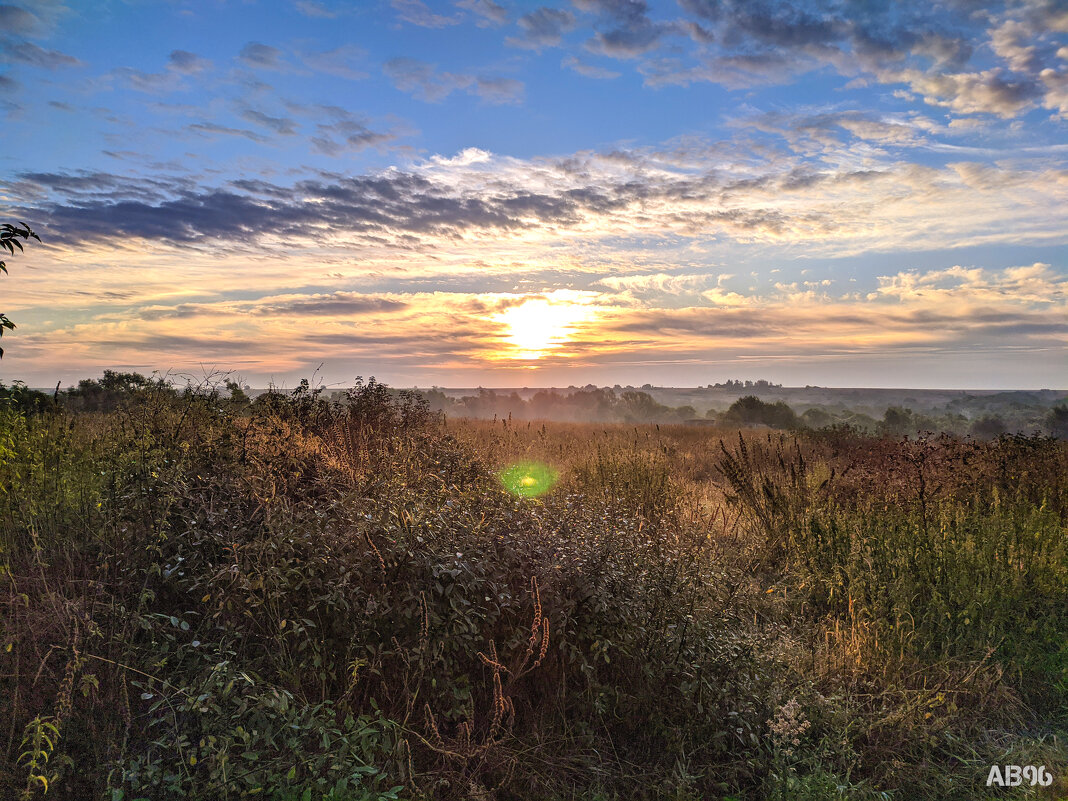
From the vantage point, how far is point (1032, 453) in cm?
886

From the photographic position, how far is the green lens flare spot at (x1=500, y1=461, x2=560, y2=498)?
8.42 metres

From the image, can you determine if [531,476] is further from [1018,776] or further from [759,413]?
[759,413]

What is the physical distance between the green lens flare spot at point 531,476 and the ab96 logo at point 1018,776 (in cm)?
507

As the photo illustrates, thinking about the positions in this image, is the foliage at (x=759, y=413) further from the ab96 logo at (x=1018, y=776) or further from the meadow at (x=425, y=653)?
the ab96 logo at (x=1018, y=776)

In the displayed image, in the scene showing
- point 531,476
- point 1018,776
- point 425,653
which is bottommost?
point 1018,776

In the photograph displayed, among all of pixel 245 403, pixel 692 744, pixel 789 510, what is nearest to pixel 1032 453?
pixel 789 510

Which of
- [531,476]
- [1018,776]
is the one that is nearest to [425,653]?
[1018,776]

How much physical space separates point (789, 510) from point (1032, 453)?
4.08 meters

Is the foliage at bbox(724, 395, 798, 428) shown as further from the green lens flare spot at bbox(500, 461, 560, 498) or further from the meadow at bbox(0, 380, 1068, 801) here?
the meadow at bbox(0, 380, 1068, 801)

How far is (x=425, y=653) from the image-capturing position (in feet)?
11.3

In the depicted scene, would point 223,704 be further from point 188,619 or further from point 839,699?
point 839,699

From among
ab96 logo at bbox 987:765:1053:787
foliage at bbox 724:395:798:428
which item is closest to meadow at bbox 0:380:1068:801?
ab96 logo at bbox 987:765:1053:787

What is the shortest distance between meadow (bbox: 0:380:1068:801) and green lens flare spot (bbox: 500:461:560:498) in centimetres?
278

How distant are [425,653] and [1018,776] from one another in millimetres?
3714
